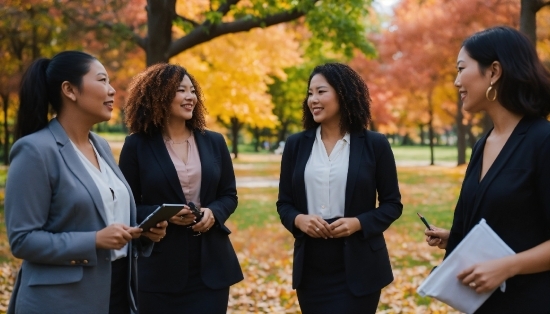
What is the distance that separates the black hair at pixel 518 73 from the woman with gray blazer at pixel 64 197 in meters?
2.09

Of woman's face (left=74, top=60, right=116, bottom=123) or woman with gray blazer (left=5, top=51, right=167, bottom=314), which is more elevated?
woman's face (left=74, top=60, right=116, bottom=123)

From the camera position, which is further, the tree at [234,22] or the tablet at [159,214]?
the tree at [234,22]

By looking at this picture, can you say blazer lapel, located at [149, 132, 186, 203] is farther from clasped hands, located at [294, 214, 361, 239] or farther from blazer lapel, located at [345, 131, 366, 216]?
blazer lapel, located at [345, 131, 366, 216]

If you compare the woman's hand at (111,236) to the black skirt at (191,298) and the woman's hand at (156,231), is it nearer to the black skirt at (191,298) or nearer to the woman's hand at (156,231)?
the woman's hand at (156,231)

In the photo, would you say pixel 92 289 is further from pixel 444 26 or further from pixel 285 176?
pixel 444 26

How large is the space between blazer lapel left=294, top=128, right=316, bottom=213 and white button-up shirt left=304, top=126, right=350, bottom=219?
3cm

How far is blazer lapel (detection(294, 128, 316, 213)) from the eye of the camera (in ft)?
14.0

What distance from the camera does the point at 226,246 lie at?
4.52m

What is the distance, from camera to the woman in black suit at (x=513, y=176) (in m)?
2.79

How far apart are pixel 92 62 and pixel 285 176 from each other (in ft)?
5.33

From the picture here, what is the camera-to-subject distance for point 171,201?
434 centimetres

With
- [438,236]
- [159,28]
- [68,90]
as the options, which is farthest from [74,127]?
[159,28]

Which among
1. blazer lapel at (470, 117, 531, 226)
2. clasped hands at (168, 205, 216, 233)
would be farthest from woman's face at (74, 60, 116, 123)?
blazer lapel at (470, 117, 531, 226)

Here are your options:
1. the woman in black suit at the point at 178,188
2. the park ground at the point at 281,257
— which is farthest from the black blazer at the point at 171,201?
the park ground at the point at 281,257
